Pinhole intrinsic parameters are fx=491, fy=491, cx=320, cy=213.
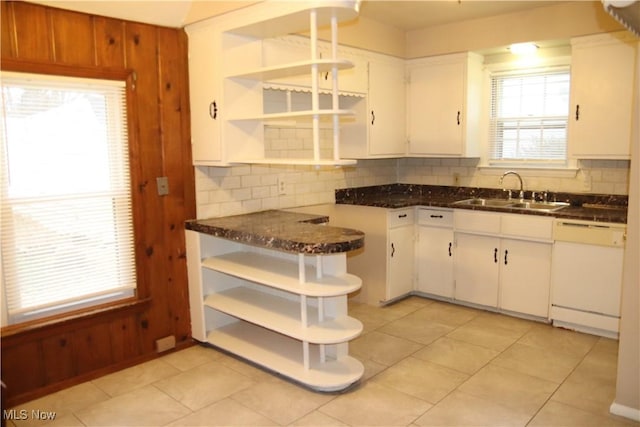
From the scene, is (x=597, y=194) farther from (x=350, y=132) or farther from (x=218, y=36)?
(x=218, y=36)

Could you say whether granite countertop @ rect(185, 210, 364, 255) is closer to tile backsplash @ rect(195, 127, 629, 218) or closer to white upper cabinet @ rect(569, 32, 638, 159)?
tile backsplash @ rect(195, 127, 629, 218)

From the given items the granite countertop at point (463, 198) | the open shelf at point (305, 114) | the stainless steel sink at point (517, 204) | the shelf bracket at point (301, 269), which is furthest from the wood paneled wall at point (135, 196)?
the stainless steel sink at point (517, 204)

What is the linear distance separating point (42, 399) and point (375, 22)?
388 cm

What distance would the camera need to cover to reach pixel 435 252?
15.0 ft

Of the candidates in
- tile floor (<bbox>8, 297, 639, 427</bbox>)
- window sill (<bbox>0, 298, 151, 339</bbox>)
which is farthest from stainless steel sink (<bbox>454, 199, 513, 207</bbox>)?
window sill (<bbox>0, 298, 151, 339</bbox>)

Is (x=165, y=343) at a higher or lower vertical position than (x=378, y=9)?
lower

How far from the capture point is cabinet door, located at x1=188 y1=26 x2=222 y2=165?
330cm

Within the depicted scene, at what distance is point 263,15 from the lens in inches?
115

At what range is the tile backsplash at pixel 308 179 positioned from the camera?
376 centimetres

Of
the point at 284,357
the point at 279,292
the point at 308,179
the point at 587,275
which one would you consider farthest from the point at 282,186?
the point at 587,275

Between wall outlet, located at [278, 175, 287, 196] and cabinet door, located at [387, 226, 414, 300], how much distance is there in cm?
100

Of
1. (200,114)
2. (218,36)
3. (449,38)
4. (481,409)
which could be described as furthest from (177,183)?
(449,38)

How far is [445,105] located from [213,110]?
2.39 metres

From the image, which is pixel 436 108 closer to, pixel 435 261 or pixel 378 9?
pixel 378 9
